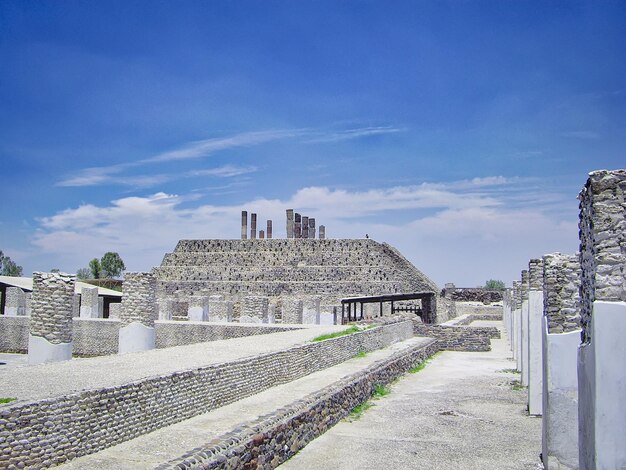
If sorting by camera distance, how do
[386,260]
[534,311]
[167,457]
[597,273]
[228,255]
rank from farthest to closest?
1. [228,255]
2. [386,260]
3. [534,311]
4. [167,457]
5. [597,273]

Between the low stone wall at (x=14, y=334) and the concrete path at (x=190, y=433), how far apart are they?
12.1 m

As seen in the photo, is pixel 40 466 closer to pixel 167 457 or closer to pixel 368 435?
pixel 167 457

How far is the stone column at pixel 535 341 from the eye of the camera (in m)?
9.55

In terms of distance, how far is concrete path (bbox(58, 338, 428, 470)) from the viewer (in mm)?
5711

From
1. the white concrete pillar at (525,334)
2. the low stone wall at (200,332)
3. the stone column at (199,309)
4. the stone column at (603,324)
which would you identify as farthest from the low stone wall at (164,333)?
the stone column at (603,324)

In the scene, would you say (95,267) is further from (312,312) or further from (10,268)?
(312,312)

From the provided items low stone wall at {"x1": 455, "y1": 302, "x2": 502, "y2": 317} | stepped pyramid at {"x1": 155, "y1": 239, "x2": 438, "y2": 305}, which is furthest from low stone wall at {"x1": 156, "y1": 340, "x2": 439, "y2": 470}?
low stone wall at {"x1": 455, "y1": 302, "x2": 502, "y2": 317}

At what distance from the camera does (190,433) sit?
22.6 feet

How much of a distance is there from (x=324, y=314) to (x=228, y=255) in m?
15.5

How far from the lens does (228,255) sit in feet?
136

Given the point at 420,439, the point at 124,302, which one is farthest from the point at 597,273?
the point at 124,302

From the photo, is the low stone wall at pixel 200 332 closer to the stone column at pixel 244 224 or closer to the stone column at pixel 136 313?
the stone column at pixel 136 313

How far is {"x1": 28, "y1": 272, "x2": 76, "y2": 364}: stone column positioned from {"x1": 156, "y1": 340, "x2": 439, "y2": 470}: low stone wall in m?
4.96

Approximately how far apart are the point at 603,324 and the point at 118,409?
4811 mm
